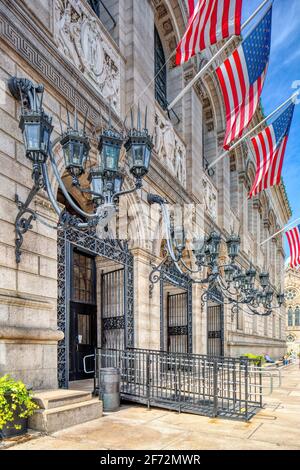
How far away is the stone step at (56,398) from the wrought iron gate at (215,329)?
14619mm

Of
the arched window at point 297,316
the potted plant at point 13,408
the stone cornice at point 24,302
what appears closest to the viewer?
the potted plant at point 13,408

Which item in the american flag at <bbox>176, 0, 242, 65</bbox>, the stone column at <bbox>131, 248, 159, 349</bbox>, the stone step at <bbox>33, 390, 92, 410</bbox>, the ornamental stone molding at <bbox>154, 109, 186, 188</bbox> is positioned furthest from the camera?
the ornamental stone molding at <bbox>154, 109, 186, 188</bbox>

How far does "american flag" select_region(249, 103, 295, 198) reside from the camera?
653 inches

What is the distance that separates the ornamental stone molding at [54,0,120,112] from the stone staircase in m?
7.22

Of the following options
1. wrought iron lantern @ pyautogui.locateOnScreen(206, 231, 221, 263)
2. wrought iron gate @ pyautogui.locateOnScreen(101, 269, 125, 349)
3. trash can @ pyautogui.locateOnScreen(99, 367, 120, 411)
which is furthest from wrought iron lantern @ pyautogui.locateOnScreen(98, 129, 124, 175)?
wrought iron lantern @ pyautogui.locateOnScreen(206, 231, 221, 263)

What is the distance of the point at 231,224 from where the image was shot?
1009 inches

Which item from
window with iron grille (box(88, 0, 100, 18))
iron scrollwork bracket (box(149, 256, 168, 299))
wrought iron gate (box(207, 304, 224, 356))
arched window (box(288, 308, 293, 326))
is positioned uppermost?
window with iron grille (box(88, 0, 100, 18))

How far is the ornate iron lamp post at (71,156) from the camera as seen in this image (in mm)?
6211

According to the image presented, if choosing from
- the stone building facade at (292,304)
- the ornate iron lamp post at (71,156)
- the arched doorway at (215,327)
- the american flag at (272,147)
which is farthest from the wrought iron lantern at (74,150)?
the stone building facade at (292,304)

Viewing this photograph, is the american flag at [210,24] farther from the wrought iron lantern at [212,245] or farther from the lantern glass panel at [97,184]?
the wrought iron lantern at [212,245]

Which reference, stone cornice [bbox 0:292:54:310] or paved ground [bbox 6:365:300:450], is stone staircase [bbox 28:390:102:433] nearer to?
paved ground [bbox 6:365:300:450]

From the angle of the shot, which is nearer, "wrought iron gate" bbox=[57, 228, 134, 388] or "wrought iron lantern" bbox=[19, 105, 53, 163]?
"wrought iron lantern" bbox=[19, 105, 53, 163]

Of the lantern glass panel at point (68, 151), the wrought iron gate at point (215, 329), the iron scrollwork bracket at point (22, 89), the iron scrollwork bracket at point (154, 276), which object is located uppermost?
the iron scrollwork bracket at point (22, 89)

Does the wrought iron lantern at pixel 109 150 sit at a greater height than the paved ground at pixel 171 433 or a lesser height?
greater
